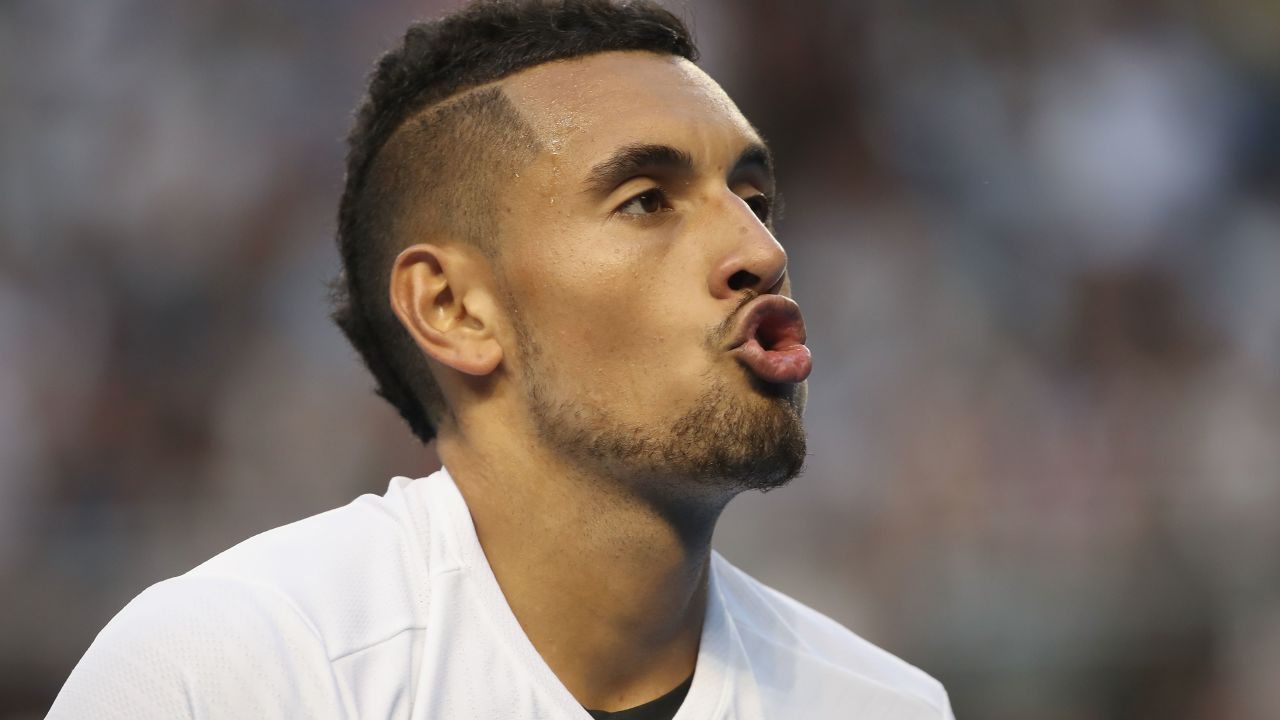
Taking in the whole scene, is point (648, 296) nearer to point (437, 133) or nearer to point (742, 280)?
point (742, 280)

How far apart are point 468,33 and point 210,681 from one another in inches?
61.3

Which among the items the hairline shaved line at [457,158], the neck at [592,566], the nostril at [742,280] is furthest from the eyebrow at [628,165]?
the neck at [592,566]

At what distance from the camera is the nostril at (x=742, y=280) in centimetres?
266

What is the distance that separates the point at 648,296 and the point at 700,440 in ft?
0.98

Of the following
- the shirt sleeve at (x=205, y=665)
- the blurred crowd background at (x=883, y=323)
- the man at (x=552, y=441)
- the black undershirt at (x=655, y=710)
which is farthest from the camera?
the blurred crowd background at (x=883, y=323)

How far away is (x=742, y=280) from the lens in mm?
2676

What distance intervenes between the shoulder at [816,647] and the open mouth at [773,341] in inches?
28.0

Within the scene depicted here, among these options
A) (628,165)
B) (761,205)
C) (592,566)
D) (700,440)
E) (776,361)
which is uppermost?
(628,165)

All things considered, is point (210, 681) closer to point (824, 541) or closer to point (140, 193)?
point (824, 541)

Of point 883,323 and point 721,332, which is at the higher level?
point 721,332

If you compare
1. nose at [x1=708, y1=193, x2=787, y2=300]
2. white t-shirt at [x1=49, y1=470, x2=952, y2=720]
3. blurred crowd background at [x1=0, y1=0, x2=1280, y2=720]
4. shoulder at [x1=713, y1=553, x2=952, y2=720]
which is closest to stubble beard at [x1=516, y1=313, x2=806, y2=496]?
nose at [x1=708, y1=193, x2=787, y2=300]

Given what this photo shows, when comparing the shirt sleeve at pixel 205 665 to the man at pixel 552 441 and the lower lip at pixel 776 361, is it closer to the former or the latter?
the man at pixel 552 441

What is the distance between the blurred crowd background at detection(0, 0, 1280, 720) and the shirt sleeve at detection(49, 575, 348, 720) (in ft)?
12.9

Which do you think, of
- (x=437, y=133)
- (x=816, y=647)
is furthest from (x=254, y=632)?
(x=816, y=647)
